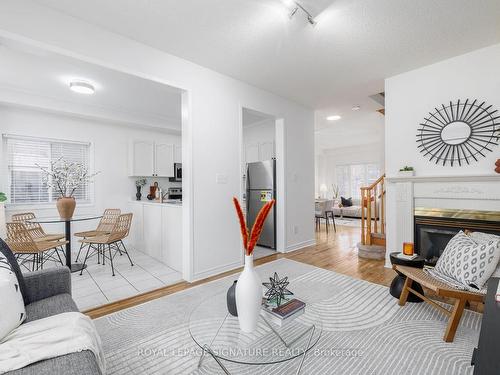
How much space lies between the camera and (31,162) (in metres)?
4.20

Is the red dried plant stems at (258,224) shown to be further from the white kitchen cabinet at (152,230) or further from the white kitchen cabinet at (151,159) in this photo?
the white kitchen cabinet at (151,159)

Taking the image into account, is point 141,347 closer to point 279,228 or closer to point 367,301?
point 367,301

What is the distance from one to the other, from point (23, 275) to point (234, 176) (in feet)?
7.79

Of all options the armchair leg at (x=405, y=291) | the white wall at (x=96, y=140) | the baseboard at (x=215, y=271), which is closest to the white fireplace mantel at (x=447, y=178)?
the armchair leg at (x=405, y=291)

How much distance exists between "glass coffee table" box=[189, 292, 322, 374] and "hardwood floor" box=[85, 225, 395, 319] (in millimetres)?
1287

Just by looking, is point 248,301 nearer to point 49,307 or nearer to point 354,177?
point 49,307

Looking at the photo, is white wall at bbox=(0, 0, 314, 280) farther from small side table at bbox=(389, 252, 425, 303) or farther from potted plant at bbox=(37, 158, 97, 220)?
small side table at bbox=(389, 252, 425, 303)

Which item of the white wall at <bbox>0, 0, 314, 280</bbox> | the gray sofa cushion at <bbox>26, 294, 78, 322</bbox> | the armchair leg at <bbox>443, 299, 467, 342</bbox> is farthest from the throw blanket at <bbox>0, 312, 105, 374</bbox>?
the armchair leg at <bbox>443, 299, 467, 342</bbox>

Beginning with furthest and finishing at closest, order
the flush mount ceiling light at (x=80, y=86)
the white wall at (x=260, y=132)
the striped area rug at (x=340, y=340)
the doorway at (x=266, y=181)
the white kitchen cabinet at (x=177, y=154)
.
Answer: the white kitchen cabinet at (x=177, y=154), the white wall at (x=260, y=132), the doorway at (x=266, y=181), the flush mount ceiling light at (x=80, y=86), the striped area rug at (x=340, y=340)

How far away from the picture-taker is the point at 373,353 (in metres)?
1.71

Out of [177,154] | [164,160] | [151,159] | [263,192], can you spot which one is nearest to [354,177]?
[263,192]

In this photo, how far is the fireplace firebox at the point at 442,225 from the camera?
2.76 meters

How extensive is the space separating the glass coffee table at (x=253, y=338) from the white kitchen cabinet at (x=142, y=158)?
4209 mm

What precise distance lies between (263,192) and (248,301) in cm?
329
